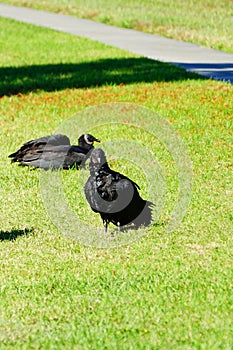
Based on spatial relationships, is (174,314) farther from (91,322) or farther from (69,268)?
(69,268)

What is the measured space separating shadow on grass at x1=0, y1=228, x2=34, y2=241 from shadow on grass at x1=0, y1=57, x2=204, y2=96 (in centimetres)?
869

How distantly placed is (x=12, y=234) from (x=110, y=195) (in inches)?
40.0

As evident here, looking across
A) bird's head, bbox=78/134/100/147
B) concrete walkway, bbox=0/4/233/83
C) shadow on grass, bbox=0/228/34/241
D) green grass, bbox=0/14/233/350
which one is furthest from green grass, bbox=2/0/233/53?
shadow on grass, bbox=0/228/34/241

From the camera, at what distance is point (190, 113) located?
511 inches

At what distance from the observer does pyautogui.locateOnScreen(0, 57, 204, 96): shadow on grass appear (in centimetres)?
1642

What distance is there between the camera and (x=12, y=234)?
24.5ft

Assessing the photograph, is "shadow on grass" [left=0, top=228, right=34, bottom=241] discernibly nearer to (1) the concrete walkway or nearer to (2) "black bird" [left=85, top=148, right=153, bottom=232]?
(2) "black bird" [left=85, top=148, right=153, bottom=232]

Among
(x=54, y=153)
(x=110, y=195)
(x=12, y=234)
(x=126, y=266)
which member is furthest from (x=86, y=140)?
(x=126, y=266)

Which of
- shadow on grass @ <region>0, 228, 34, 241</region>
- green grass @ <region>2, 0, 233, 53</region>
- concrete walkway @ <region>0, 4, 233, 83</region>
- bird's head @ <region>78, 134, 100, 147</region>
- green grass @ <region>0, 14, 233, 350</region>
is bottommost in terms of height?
shadow on grass @ <region>0, 228, 34, 241</region>

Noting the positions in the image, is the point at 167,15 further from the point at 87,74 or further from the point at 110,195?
the point at 110,195

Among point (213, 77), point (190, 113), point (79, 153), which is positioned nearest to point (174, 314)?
point (79, 153)

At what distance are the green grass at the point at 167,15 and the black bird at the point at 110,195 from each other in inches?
547

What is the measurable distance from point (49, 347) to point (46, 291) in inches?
36.5

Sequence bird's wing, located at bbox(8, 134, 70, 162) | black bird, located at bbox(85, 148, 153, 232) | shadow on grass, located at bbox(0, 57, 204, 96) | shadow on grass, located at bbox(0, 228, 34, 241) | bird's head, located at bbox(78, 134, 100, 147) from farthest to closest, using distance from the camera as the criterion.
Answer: shadow on grass, located at bbox(0, 57, 204, 96) → bird's wing, located at bbox(8, 134, 70, 162) → bird's head, located at bbox(78, 134, 100, 147) → shadow on grass, located at bbox(0, 228, 34, 241) → black bird, located at bbox(85, 148, 153, 232)
